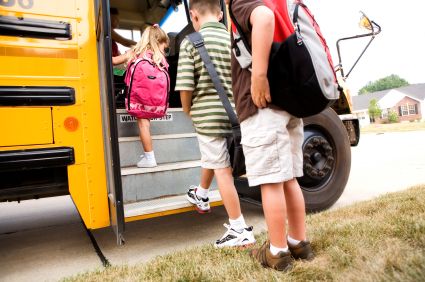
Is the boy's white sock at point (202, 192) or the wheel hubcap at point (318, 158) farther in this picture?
the wheel hubcap at point (318, 158)

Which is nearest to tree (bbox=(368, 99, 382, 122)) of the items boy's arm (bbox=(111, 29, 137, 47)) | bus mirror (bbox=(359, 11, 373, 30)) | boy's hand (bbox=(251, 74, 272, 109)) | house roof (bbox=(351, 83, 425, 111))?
house roof (bbox=(351, 83, 425, 111))

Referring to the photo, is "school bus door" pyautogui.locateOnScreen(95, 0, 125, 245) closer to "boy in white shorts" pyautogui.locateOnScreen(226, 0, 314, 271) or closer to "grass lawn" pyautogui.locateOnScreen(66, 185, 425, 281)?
"grass lawn" pyautogui.locateOnScreen(66, 185, 425, 281)

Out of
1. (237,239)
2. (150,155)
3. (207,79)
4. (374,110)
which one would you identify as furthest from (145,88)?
(374,110)

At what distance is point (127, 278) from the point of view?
1.65m

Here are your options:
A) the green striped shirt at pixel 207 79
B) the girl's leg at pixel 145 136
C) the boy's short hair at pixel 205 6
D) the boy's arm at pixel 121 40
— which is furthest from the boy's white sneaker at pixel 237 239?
the boy's arm at pixel 121 40

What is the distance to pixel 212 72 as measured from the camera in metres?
1.96

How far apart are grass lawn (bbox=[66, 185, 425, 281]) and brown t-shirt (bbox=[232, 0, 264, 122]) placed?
2.24 ft

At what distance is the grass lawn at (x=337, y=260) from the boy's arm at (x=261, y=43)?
761 mm

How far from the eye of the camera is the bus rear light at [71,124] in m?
2.07

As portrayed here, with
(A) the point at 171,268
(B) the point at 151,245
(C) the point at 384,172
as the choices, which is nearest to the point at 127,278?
(A) the point at 171,268

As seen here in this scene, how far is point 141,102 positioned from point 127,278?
134 cm

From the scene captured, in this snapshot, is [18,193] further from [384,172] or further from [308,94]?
[384,172]

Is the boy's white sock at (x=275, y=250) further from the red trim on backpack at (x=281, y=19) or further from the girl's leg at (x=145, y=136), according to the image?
the girl's leg at (x=145, y=136)

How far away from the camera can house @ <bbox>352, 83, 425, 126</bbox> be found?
1839 inches
